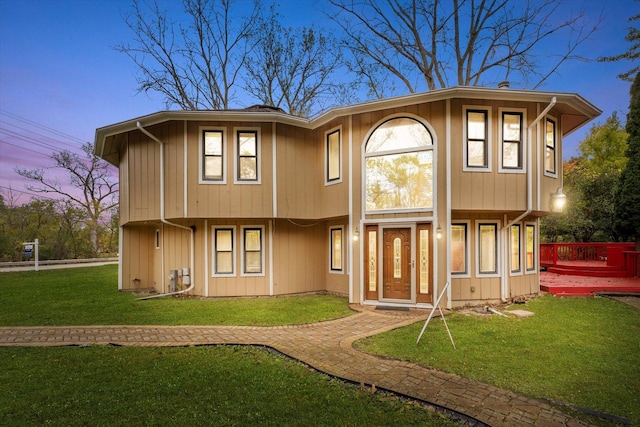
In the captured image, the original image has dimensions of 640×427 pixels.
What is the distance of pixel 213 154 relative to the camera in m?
10.5

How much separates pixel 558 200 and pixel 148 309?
37.8 feet

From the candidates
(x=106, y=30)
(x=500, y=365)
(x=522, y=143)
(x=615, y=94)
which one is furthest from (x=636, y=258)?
(x=615, y=94)

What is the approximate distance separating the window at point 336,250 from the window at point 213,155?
400 cm

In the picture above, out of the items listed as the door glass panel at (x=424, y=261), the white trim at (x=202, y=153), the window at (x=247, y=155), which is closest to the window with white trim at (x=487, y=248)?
the door glass panel at (x=424, y=261)

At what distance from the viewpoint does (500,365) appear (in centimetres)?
486

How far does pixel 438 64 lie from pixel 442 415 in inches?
667

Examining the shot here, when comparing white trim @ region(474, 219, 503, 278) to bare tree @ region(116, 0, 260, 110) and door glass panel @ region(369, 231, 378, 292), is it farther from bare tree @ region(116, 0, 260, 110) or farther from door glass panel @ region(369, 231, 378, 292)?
bare tree @ region(116, 0, 260, 110)

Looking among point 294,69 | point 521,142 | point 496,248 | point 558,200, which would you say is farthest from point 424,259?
point 294,69

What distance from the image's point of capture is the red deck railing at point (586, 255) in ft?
40.7

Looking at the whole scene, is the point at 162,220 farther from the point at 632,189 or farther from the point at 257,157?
the point at 632,189

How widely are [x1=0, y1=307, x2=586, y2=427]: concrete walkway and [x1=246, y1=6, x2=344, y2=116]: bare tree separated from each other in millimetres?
A: 15654

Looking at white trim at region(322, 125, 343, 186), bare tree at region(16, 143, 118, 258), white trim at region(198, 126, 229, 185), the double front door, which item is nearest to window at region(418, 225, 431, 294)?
the double front door

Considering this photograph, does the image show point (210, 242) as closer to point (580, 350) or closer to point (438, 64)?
point (580, 350)

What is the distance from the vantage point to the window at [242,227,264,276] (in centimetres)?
1099
